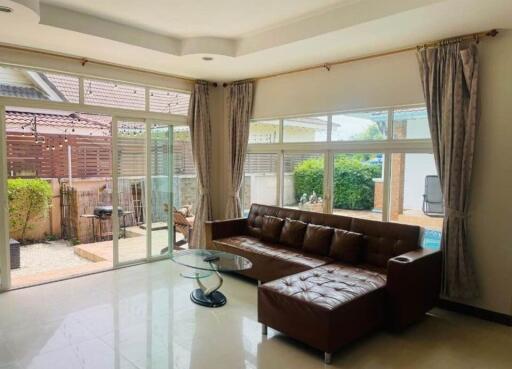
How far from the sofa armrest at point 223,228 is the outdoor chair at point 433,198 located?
95.5 inches

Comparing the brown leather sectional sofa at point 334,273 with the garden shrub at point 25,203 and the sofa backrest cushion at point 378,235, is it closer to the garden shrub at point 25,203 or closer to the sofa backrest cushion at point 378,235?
the sofa backrest cushion at point 378,235

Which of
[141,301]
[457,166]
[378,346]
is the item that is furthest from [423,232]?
[141,301]

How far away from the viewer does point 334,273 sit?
11.5 feet

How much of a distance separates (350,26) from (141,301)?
3.44 meters

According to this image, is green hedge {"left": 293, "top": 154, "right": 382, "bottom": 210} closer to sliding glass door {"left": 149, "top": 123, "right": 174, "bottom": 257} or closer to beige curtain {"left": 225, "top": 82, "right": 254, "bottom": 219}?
beige curtain {"left": 225, "top": 82, "right": 254, "bottom": 219}

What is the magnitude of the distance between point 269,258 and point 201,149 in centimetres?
234

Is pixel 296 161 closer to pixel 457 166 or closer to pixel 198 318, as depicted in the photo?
pixel 457 166

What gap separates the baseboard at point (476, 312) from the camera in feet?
11.4

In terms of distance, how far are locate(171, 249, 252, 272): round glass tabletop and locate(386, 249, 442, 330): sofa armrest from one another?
55.6 inches

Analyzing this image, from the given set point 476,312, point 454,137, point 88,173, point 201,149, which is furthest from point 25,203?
point 476,312

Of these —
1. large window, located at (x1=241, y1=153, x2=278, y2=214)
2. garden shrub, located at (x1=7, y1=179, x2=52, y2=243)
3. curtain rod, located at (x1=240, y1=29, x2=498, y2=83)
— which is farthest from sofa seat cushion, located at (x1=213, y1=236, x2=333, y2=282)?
garden shrub, located at (x1=7, y1=179, x2=52, y2=243)

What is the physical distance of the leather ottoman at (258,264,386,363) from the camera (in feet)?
8.94

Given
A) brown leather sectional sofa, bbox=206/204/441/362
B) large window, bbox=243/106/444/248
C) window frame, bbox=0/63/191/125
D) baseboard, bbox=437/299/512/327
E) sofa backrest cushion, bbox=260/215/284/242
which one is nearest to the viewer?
brown leather sectional sofa, bbox=206/204/441/362

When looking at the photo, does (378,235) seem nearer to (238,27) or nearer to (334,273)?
(334,273)
